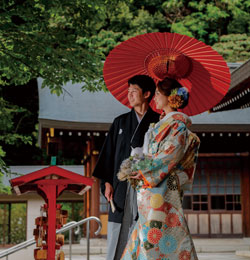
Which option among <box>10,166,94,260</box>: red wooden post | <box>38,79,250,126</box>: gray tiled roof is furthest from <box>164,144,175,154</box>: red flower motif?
<box>38,79,250,126</box>: gray tiled roof

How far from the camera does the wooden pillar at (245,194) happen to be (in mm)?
12820

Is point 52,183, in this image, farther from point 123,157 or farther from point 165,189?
point 165,189

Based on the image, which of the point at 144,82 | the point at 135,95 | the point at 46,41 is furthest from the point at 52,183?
the point at 46,41

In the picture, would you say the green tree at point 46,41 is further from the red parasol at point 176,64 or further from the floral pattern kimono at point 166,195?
the floral pattern kimono at point 166,195

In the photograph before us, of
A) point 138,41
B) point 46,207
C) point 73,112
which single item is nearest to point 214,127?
point 73,112

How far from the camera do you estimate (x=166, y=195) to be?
2.92 meters

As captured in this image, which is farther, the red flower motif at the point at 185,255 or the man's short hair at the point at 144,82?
the man's short hair at the point at 144,82

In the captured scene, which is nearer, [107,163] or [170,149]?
[170,149]

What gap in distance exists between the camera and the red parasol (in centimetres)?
336

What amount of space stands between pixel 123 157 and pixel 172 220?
71 cm

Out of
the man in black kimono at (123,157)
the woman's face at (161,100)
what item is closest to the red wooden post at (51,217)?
the man in black kimono at (123,157)

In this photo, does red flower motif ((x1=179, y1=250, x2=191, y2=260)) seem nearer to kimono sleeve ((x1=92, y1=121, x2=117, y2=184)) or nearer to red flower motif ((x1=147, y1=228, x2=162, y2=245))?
red flower motif ((x1=147, y1=228, x2=162, y2=245))

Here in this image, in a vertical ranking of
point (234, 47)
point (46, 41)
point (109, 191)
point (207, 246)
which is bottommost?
point (207, 246)

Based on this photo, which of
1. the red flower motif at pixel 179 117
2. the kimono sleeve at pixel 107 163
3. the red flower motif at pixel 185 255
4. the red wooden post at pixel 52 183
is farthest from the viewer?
the red wooden post at pixel 52 183
